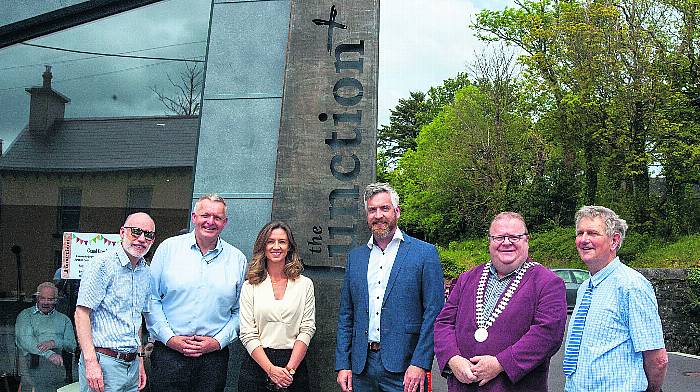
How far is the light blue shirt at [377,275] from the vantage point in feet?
14.4

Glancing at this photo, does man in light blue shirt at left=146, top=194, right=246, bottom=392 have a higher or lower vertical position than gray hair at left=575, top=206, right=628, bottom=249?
lower

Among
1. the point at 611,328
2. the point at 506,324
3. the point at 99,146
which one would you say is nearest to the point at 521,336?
the point at 506,324

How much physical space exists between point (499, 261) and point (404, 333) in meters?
0.76

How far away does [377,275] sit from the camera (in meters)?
4.48

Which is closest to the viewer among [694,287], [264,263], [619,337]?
[619,337]

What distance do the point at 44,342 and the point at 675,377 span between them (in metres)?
9.40

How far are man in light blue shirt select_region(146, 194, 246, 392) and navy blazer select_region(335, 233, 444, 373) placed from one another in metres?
0.75

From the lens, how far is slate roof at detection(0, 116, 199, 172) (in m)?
6.26

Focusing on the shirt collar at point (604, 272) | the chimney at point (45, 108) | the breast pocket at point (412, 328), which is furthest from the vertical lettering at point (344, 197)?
the chimney at point (45, 108)

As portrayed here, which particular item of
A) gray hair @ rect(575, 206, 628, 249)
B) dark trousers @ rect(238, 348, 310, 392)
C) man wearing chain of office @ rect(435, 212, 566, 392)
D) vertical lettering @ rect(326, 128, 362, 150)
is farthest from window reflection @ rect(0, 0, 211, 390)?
gray hair @ rect(575, 206, 628, 249)

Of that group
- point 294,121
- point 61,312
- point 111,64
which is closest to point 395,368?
point 294,121

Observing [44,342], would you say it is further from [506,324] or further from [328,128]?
[506,324]

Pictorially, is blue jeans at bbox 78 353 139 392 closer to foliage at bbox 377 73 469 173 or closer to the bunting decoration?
the bunting decoration

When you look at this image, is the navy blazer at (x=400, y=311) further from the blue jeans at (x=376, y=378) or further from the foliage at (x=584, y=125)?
the foliage at (x=584, y=125)
